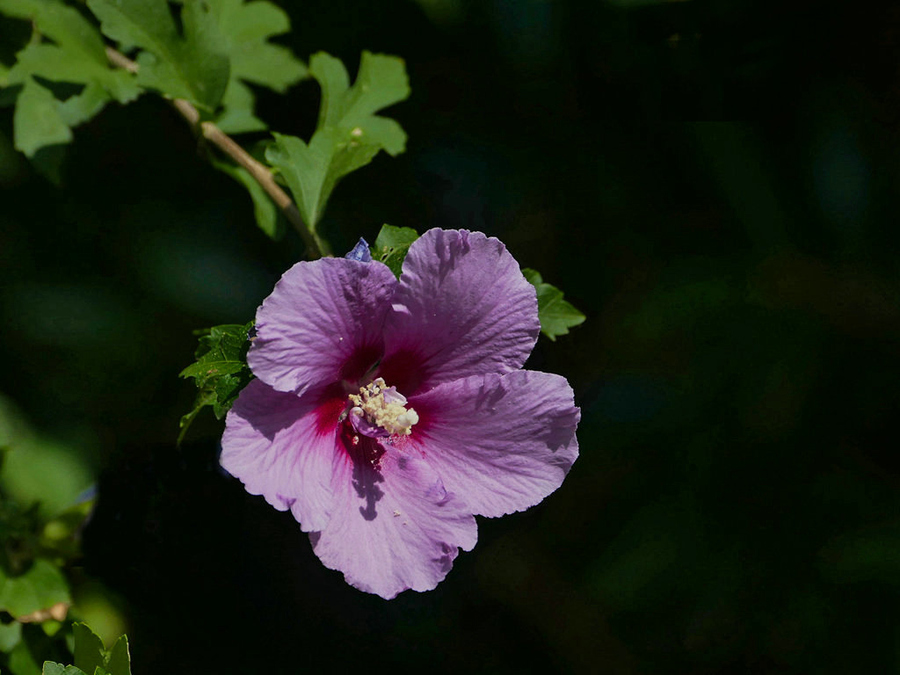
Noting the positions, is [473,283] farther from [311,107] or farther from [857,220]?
[857,220]

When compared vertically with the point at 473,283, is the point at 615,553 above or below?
below

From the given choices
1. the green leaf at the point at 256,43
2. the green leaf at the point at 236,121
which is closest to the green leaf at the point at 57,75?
the green leaf at the point at 236,121

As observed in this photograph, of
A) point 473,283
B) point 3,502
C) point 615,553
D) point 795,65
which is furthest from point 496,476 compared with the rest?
point 795,65

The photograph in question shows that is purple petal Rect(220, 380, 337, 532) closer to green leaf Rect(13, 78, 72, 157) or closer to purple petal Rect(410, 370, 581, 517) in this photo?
purple petal Rect(410, 370, 581, 517)

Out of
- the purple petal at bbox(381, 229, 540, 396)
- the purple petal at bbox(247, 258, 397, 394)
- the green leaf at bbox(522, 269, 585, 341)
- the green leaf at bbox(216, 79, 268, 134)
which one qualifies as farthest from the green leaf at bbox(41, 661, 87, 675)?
the green leaf at bbox(216, 79, 268, 134)

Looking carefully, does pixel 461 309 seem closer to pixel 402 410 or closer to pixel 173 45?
pixel 402 410

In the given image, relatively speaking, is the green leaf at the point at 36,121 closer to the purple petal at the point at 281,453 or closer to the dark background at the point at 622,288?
the dark background at the point at 622,288
